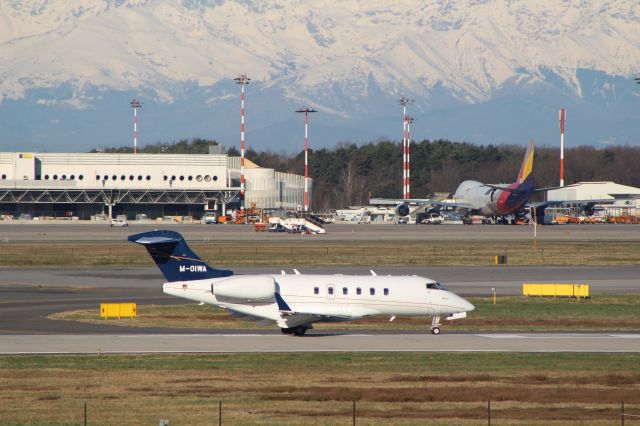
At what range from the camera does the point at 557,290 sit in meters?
61.2

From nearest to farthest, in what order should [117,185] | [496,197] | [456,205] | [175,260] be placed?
[175,260] → [496,197] → [456,205] → [117,185]

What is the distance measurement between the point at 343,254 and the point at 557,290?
2980cm

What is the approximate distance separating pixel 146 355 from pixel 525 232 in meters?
87.9

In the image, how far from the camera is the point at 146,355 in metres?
38.4

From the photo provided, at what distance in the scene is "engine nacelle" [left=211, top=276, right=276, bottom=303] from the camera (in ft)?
138

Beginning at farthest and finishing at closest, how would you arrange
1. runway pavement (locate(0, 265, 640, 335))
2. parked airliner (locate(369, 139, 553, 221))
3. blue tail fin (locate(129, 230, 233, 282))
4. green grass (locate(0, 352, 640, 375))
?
parked airliner (locate(369, 139, 553, 221)) < runway pavement (locate(0, 265, 640, 335)) < blue tail fin (locate(129, 230, 233, 282)) < green grass (locate(0, 352, 640, 375))

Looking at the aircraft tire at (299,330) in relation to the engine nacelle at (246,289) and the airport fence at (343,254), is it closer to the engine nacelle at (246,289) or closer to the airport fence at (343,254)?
the engine nacelle at (246,289)

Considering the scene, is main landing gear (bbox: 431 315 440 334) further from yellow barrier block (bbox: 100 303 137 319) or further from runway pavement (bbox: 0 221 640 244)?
runway pavement (bbox: 0 221 640 244)

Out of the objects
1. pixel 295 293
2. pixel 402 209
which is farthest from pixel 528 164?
pixel 295 293

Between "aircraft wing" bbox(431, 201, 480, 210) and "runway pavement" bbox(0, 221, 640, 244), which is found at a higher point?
"aircraft wing" bbox(431, 201, 480, 210)

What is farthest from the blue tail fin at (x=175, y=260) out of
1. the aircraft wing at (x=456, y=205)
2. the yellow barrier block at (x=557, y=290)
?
the aircraft wing at (x=456, y=205)

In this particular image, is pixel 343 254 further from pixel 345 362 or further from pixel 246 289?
pixel 345 362

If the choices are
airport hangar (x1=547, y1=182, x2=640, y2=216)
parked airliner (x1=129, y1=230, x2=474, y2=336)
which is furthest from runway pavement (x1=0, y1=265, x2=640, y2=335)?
airport hangar (x1=547, y1=182, x2=640, y2=216)

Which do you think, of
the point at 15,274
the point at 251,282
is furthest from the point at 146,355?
the point at 15,274
